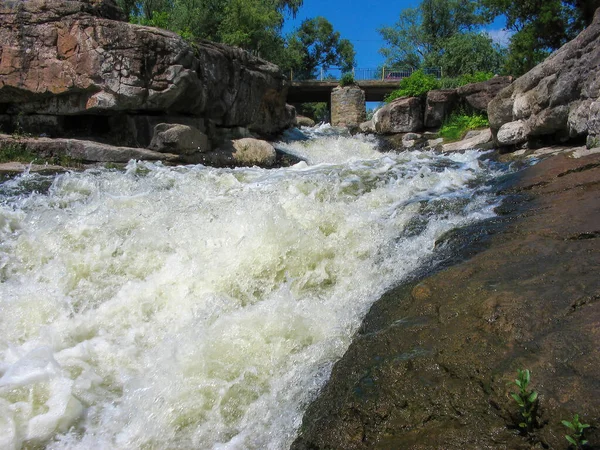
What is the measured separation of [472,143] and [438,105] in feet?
15.8

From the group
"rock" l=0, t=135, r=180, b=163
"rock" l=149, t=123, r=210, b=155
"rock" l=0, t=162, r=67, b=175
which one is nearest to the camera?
"rock" l=0, t=162, r=67, b=175

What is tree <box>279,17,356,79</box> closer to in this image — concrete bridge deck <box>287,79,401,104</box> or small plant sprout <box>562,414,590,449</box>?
concrete bridge deck <box>287,79,401,104</box>

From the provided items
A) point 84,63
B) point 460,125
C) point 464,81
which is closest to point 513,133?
point 460,125

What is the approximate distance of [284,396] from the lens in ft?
8.29

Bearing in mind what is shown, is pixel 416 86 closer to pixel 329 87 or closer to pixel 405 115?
pixel 405 115

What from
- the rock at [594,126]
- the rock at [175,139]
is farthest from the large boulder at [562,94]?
the rock at [175,139]

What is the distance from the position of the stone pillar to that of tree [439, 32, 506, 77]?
9.87 metres

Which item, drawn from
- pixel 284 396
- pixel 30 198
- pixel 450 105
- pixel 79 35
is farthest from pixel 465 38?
pixel 284 396

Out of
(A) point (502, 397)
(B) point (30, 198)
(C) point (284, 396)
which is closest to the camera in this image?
(A) point (502, 397)

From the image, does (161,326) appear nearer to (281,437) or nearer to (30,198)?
(281,437)

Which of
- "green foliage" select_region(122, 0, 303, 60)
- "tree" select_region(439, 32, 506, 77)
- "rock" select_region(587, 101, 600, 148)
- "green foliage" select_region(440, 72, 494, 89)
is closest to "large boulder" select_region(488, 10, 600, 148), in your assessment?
"rock" select_region(587, 101, 600, 148)

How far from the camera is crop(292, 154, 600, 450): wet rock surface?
1.85 m

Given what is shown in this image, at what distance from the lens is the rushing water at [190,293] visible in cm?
255

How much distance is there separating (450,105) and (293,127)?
534cm
